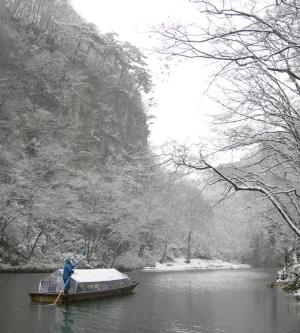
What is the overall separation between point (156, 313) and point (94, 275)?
239 inches

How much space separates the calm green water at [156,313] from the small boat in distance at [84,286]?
0.59m

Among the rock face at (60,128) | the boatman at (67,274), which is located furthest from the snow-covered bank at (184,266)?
the boatman at (67,274)

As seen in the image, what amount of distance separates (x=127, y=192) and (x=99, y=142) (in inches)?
376

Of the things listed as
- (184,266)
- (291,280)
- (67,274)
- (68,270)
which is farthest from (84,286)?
(184,266)

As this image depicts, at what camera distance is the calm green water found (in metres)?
15.5

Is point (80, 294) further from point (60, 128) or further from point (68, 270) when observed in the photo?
point (60, 128)

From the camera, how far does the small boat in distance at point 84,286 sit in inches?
779

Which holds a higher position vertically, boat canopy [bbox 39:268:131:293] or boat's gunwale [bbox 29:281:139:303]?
boat canopy [bbox 39:268:131:293]

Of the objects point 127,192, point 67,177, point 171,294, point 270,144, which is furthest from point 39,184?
point 270,144

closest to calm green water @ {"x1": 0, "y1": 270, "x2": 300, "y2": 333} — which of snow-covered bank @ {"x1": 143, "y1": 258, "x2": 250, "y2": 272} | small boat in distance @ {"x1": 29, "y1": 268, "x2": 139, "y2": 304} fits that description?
small boat in distance @ {"x1": 29, "y1": 268, "x2": 139, "y2": 304}

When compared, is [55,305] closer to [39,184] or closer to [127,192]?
[39,184]

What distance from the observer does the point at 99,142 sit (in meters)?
52.0

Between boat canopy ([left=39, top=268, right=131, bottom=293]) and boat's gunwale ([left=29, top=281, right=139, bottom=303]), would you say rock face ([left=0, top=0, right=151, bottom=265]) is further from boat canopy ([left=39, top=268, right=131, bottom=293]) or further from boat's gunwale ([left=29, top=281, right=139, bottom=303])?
boat's gunwale ([left=29, top=281, right=139, bottom=303])

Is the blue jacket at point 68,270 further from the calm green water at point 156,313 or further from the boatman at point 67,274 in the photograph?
the calm green water at point 156,313
